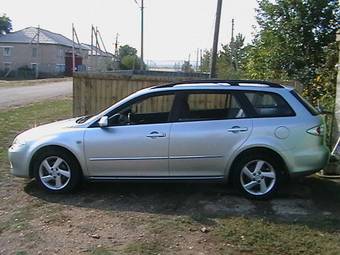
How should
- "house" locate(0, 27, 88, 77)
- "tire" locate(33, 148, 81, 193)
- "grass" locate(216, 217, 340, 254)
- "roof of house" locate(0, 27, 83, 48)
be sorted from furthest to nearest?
"roof of house" locate(0, 27, 83, 48) → "house" locate(0, 27, 88, 77) → "tire" locate(33, 148, 81, 193) → "grass" locate(216, 217, 340, 254)

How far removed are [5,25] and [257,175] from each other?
87440 millimetres

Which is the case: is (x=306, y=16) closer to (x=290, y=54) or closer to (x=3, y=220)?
(x=290, y=54)

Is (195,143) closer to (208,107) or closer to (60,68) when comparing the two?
(208,107)

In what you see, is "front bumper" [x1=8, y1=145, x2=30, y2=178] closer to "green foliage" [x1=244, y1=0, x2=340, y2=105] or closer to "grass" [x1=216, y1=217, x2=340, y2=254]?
"grass" [x1=216, y1=217, x2=340, y2=254]

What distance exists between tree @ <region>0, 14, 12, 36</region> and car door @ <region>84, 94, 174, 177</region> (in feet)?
277

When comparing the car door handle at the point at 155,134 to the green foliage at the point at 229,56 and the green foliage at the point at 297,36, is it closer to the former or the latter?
the green foliage at the point at 297,36

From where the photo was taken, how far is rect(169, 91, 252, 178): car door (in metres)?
6.20

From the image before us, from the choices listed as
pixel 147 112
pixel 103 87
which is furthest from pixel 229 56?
pixel 147 112

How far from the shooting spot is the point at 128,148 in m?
6.33

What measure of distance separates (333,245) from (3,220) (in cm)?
362

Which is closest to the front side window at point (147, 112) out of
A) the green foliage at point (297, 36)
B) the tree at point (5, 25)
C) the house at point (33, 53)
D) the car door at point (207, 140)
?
the car door at point (207, 140)

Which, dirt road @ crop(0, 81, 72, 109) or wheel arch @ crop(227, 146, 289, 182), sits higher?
wheel arch @ crop(227, 146, 289, 182)

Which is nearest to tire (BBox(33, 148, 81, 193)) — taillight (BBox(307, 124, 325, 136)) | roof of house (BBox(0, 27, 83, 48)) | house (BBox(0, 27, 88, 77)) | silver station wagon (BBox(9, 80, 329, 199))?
silver station wagon (BBox(9, 80, 329, 199))

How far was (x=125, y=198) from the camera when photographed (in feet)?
21.0
